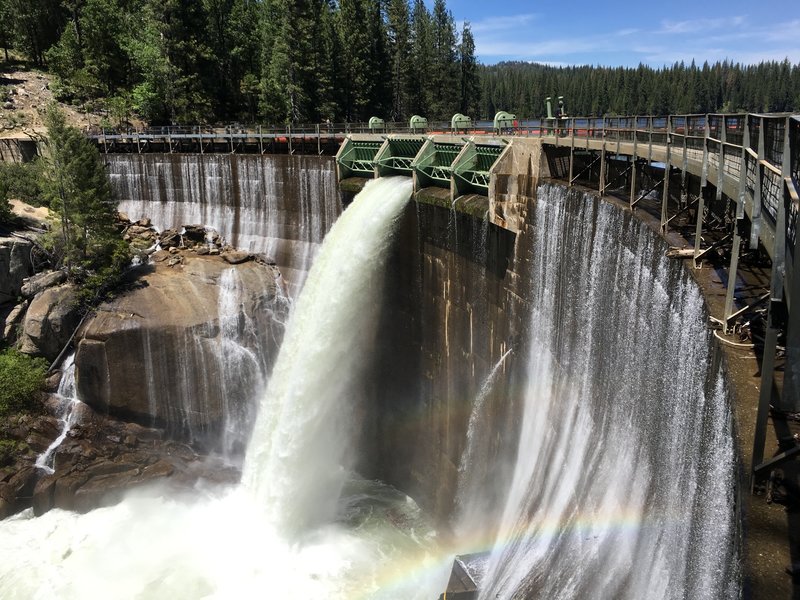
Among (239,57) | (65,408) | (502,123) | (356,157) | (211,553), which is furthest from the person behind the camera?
(239,57)

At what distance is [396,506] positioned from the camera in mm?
27016

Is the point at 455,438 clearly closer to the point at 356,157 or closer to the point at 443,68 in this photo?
the point at 356,157

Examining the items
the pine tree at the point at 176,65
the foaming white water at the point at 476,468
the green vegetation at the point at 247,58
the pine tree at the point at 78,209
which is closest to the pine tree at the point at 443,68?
the green vegetation at the point at 247,58

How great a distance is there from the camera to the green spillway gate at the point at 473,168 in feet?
81.5

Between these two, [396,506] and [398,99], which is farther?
[398,99]

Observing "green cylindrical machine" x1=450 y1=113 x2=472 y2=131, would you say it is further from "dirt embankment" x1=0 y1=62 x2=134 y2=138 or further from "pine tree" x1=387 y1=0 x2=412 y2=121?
"pine tree" x1=387 y1=0 x2=412 y2=121

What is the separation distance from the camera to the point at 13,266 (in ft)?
108

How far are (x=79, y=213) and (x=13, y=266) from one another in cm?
468

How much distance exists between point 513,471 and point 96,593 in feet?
50.5

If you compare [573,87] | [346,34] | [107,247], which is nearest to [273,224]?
[107,247]

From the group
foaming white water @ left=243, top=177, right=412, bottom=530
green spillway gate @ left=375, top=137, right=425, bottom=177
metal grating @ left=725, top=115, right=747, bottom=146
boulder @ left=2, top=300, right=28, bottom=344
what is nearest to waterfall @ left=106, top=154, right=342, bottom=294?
green spillway gate @ left=375, top=137, right=425, bottom=177

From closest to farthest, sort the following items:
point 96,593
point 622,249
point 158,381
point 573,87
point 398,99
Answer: point 622,249
point 96,593
point 158,381
point 398,99
point 573,87

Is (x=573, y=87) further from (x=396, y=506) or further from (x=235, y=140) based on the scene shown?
(x=396, y=506)

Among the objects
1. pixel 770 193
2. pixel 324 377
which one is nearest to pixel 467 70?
pixel 324 377
